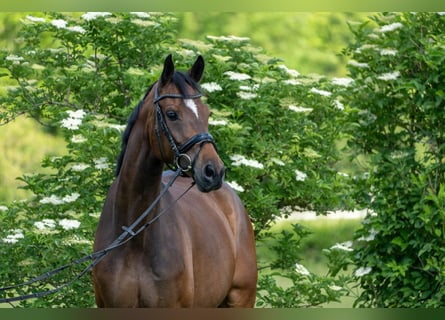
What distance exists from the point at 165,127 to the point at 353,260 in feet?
6.90

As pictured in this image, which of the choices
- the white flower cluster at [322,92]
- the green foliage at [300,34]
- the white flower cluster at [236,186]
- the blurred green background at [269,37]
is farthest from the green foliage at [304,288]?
the green foliage at [300,34]

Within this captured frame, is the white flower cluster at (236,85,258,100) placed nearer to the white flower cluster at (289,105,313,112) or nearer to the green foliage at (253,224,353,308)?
the white flower cluster at (289,105,313,112)

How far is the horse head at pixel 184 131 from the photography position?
384cm

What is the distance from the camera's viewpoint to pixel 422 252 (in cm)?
521

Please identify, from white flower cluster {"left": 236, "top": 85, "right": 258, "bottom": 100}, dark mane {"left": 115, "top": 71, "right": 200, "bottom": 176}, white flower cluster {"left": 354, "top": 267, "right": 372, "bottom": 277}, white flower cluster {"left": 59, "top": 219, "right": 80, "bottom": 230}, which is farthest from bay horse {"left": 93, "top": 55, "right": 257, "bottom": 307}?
white flower cluster {"left": 236, "top": 85, "right": 258, "bottom": 100}

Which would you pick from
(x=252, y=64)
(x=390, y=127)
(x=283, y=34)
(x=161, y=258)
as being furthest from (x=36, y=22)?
(x=283, y=34)

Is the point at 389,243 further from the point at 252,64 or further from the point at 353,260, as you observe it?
the point at 252,64

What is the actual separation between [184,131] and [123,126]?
7.97 ft

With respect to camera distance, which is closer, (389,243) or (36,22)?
(389,243)

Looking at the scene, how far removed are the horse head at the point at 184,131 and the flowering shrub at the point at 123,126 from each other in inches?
87.1

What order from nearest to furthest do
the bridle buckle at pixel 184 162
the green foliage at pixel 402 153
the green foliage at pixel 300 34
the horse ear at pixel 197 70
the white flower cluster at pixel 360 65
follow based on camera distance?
the bridle buckle at pixel 184 162 → the horse ear at pixel 197 70 → the green foliage at pixel 402 153 → the white flower cluster at pixel 360 65 → the green foliage at pixel 300 34

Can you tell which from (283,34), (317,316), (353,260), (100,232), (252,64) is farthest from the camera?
(283,34)

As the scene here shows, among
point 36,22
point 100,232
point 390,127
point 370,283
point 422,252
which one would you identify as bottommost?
point 370,283

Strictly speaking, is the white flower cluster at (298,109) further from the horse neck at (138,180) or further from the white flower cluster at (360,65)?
the horse neck at (138,180)
